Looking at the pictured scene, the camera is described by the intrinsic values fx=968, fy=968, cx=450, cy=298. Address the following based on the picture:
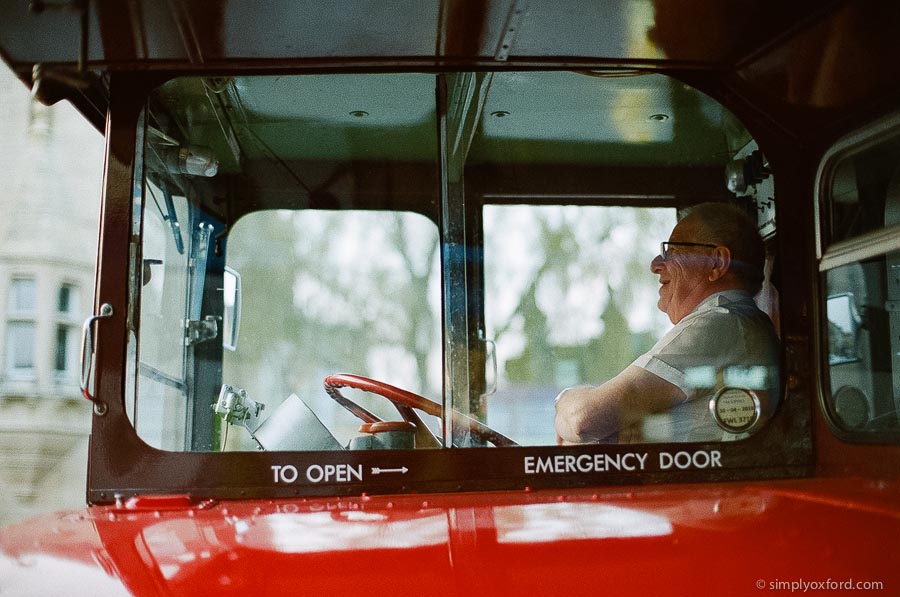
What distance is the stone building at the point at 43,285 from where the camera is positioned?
9.73 metres

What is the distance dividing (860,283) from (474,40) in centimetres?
87

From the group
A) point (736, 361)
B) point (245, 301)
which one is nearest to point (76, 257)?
point (245, 301)

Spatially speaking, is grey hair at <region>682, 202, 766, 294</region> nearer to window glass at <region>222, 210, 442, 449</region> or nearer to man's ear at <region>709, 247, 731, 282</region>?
man's ear at <region>709, 247, 731, 282</region>

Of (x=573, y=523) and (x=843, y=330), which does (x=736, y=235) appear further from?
(x=573, y=523)

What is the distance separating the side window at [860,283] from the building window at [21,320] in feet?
32.2

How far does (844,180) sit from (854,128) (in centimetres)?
10

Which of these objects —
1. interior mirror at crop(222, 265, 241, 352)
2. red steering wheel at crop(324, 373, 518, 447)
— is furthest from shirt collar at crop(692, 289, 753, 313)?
interior mirror at crop(222, 265, 241, 352)

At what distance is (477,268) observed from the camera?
2084mm

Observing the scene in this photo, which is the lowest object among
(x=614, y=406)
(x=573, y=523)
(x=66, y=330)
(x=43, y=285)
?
(x=573, y=523)

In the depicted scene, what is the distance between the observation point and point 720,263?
6.50ft

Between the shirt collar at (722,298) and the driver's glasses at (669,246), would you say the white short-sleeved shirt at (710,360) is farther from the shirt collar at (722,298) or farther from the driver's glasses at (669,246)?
the driver's glasses at (669,246)

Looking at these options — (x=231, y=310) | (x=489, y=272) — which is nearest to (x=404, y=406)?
(x=489, y=272)

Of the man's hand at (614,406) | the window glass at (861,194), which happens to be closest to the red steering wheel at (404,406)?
the man's hand at (614,406)

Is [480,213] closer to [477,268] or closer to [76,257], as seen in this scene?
[477,268]
